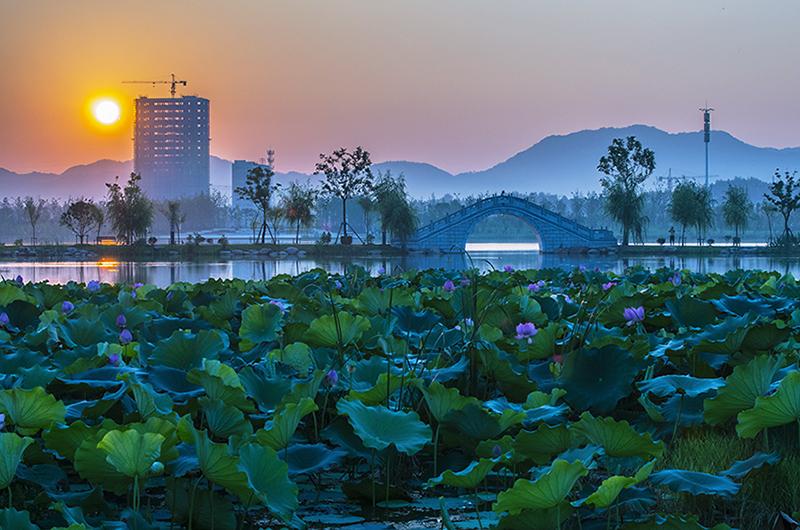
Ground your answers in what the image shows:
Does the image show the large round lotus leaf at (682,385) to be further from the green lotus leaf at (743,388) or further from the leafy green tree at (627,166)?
the leafy green tree at (627,166)

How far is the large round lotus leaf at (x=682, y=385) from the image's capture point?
257 centimetres

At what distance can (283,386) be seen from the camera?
267cm

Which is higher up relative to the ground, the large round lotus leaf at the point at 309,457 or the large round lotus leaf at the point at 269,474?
the large round lotus leaf at the point at 269,474

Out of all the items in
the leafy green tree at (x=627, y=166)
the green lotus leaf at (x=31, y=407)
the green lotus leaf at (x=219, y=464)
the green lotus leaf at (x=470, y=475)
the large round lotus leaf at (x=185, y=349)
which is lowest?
the green lotus leaf at (x=470, y=475)

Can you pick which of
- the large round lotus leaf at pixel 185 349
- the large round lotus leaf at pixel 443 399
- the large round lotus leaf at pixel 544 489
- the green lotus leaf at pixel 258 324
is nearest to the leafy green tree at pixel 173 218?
the green lotus leaf at pixel 258 324

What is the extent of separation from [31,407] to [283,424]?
567 mm

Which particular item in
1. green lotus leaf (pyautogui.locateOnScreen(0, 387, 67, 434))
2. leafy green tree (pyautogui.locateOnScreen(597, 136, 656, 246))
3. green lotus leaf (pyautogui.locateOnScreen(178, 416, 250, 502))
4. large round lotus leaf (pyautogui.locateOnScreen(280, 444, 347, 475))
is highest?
leafy green tree (pyautogui.locateOnScreen(597, 136, 656, 246))

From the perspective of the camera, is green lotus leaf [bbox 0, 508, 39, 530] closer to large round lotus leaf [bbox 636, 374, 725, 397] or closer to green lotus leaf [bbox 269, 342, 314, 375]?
green lotus leaf [bbox 269, 342, 314, 375]

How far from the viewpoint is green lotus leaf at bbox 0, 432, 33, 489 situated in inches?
74.1

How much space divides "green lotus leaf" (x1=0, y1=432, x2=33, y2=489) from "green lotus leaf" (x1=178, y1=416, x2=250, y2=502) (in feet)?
1.10

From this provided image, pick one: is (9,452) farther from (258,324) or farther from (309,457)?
(258,324)

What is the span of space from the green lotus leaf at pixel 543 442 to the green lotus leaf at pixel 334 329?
1.10 metres

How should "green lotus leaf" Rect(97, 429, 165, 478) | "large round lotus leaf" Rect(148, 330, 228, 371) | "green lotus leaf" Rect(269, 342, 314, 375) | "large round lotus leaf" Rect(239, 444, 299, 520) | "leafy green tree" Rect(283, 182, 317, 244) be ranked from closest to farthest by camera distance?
"green lotus leaf" Rect(97, 429, 165, 478) → "large round lotus leaf" Rect(239, 444, 299, 520) → "large round lotus leaf" Rect(148, 330, 228, 371) → "green lotus leaf" Rect(269, 342, 314, 375) → "leafy green tree" Rect(283, 182, 317, 244)

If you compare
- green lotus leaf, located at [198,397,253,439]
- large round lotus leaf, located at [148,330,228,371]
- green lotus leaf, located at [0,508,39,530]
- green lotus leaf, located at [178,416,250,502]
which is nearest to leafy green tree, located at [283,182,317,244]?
large round lotus leaf, located at [148,330,228,371]
